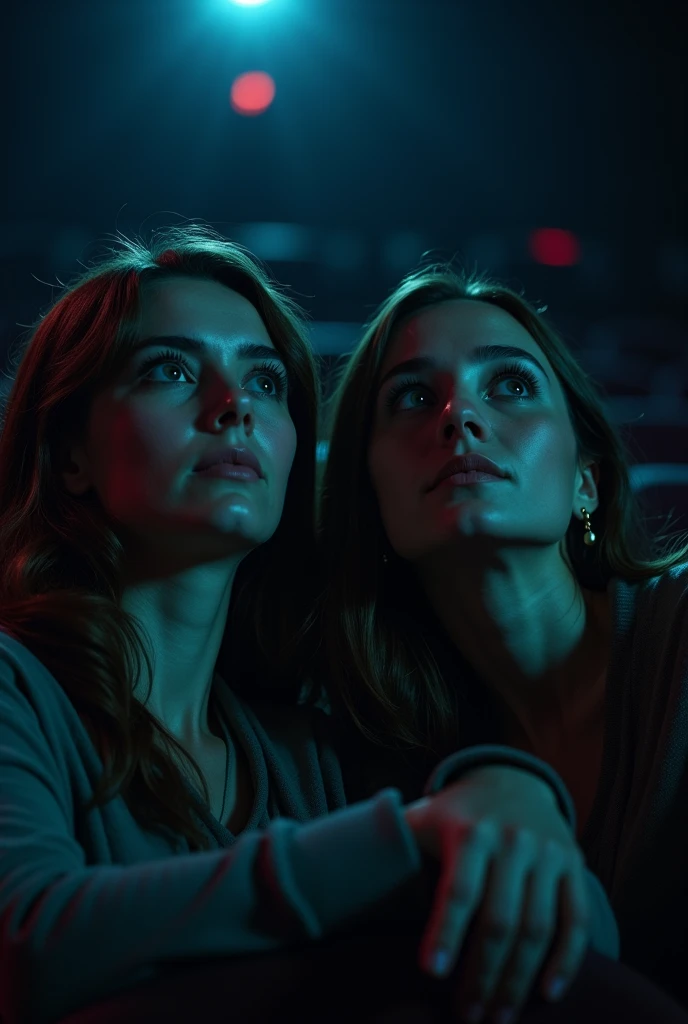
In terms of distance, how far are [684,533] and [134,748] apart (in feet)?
3.76

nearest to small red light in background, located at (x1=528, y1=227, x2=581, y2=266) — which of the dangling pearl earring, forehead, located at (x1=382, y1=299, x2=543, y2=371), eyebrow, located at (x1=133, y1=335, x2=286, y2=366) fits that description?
forehead, located at (x1=382, y1=299, x2=543, y2=371)

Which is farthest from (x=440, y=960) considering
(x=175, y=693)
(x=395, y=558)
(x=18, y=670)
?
(x=395, y=558)

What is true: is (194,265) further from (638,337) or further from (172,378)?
(638,337)

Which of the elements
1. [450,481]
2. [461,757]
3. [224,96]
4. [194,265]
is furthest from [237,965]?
[224,96]

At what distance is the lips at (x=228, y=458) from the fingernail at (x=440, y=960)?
0.71 m

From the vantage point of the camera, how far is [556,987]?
67 cm

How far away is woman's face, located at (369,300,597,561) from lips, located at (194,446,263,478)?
0.86ft

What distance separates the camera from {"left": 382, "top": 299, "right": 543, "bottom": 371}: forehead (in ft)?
4.69

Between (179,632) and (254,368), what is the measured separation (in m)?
0.40

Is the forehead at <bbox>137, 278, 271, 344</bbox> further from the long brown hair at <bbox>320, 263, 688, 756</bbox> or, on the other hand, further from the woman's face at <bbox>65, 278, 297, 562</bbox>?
the long brown hair at <bbox>320, 263, 688, 756</bbox>

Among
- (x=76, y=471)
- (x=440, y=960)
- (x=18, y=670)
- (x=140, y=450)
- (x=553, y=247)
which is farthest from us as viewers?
(x=553, y=247)

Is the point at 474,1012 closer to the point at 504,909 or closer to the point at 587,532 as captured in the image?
the point at 504,909

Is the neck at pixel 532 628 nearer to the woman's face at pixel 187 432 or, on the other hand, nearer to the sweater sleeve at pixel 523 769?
the woman's face at pixel 187 432

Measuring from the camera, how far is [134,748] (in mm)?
1045
